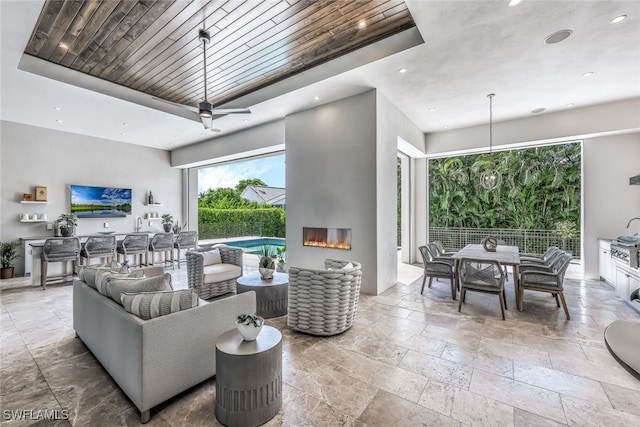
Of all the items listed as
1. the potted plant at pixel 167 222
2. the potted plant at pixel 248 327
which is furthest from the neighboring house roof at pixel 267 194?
the potted plant at pixel 248 327

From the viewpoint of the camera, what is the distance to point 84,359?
2883 mm

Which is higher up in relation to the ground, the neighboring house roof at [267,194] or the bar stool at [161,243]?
the neighboring house roof at [267,194]

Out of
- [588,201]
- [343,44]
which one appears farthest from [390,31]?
[588,201]

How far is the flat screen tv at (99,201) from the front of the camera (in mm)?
7441

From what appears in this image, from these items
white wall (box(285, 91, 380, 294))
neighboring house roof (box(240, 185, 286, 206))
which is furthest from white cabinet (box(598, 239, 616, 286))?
neighboring house roof (box(240, 185, 286, 206))

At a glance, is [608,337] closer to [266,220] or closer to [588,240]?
[588,240]

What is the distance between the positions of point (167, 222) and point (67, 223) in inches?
95.8

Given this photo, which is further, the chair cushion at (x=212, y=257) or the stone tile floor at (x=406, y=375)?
the chair cushion at (x=212, y=257)

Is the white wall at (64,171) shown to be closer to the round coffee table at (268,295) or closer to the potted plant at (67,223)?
the potted plant at (67,223)

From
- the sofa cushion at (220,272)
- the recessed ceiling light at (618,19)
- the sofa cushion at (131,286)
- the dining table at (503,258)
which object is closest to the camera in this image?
the sofa cushion at (131,286)

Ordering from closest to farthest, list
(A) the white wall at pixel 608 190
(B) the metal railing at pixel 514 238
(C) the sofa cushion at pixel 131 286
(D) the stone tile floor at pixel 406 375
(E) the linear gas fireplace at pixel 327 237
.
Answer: (D) the stone tile floor at pixel 406 375 → (C) the sofa cushion at pixel 131 286 → (E) the linear gas fireplace at pixel 327 237 → (A) the white wall at pixel 608 190 → (B) the metal railing at pixel 514 238

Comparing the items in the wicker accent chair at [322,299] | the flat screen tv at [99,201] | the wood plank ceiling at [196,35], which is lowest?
the wicker accent chair at [322,299]

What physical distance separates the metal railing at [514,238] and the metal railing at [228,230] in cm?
817

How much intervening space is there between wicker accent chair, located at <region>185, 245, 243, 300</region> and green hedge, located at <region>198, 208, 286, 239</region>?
771 centimetres
